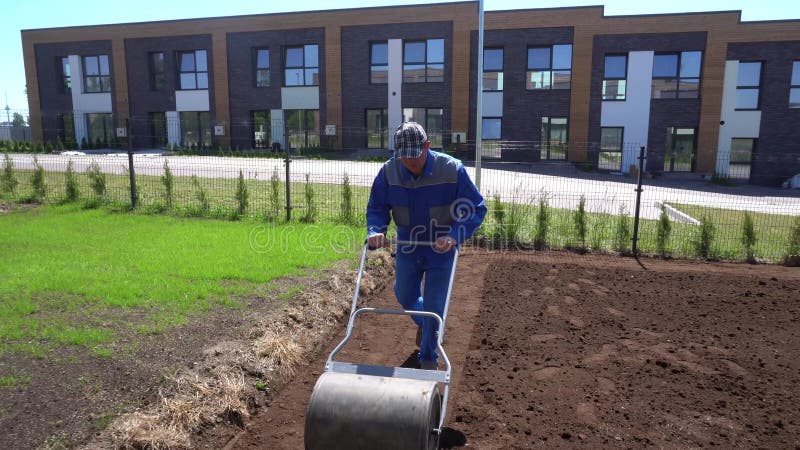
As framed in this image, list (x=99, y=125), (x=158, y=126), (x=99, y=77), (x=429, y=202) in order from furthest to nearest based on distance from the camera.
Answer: (x=99, y=77) < (x=99, y=125) < (x=158, y=126) < (x=429, y=202)

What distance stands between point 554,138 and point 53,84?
31303 mm

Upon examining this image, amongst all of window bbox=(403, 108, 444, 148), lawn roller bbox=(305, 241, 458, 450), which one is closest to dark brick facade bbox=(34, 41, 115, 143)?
window bbox=(403, 108, 444, 148)

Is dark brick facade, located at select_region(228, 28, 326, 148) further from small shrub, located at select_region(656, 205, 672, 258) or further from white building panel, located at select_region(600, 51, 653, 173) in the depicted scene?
small shrub, located at select_region(656, 205, 672, 258)

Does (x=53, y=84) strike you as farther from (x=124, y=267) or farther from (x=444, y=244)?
(x=444, y=244)

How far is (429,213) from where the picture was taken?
13.9 ft

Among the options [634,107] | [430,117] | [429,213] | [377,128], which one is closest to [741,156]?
[634,107]

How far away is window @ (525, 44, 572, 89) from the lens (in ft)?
89.8

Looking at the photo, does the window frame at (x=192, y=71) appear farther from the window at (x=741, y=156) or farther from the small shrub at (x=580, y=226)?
the small shrub at (x=580, y=226)

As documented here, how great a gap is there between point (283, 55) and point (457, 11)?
10.1 m

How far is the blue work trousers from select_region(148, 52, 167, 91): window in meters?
33.6

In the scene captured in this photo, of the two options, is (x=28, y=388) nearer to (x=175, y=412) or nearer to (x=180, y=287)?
(x=175, y=412)

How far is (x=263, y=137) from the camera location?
31391 mm

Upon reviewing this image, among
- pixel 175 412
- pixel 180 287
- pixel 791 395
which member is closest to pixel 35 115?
pixel 180 287

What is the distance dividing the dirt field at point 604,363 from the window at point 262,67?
88.7ft
